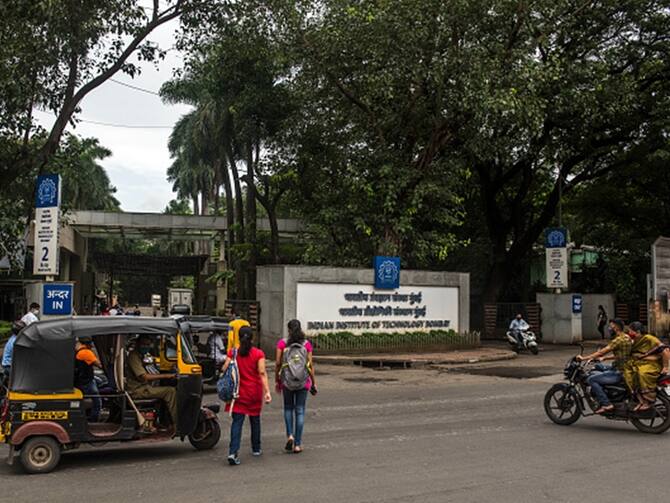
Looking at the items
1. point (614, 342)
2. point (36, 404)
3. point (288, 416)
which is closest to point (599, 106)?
point (614, 342)

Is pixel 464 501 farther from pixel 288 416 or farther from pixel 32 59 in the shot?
pixel 32 59

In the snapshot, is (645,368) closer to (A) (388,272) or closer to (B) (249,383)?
(B) (249,383)

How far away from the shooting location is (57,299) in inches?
567

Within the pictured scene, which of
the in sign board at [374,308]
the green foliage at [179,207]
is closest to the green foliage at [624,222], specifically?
the in sign board at [374,308]

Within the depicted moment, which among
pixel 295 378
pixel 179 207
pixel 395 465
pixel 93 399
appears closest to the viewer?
pixel 395 465

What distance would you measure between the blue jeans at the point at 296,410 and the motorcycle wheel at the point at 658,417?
4.89m

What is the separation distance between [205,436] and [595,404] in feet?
18.5

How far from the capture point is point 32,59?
55.7 ft

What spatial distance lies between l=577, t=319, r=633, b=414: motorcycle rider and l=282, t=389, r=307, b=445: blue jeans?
446cm

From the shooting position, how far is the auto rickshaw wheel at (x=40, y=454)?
738cm

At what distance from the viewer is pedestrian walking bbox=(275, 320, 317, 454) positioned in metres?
8.39

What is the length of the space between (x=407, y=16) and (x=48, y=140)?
1119 cm

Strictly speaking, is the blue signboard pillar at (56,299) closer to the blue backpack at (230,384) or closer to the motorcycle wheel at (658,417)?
the blue backpack at (230,384)

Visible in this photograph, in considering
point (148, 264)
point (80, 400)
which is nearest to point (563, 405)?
point (80, 400)
